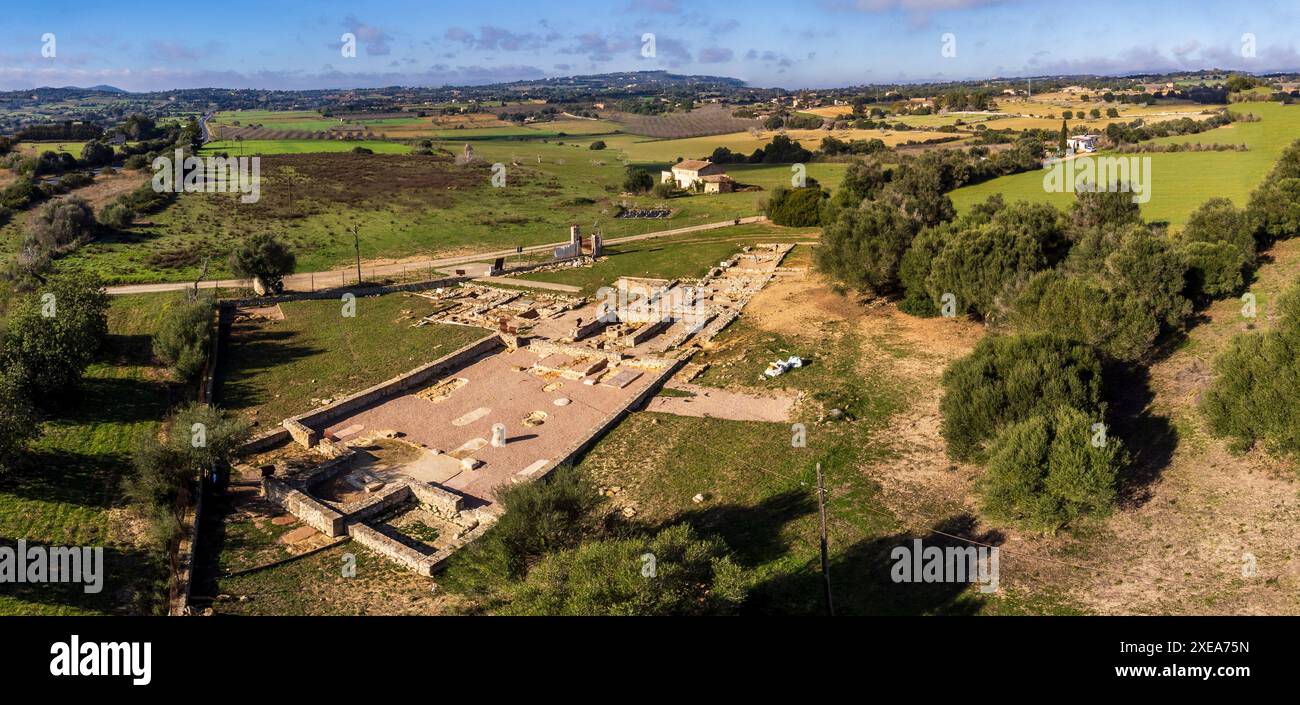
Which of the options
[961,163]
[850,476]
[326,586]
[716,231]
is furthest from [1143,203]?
[326,586]

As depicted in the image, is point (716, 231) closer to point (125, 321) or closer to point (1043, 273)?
point (1043, 273)

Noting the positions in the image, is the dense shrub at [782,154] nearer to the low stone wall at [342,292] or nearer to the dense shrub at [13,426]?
the low stone wall at [342,292]

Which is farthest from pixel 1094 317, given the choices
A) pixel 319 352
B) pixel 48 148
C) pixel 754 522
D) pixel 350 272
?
pixel 48 148

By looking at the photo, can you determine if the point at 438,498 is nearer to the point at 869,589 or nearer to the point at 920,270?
the point at 869,589

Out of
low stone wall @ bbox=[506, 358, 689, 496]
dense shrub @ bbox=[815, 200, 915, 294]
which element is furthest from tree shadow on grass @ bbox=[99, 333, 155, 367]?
dense shrub @ bbox=[815, 200, 915, 294]

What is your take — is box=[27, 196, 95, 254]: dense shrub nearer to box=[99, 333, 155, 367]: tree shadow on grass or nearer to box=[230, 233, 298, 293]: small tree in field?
box=[230, 233, 298, 293]: small tree in field

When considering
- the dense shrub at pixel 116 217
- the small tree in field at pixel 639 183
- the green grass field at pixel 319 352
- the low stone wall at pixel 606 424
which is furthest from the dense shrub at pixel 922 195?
the dense shrub at pixel 116 217
